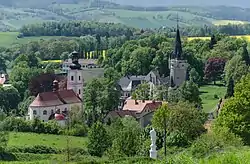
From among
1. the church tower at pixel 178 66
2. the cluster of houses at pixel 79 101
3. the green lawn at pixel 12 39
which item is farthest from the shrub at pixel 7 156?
the green lawn at pixel 12 39

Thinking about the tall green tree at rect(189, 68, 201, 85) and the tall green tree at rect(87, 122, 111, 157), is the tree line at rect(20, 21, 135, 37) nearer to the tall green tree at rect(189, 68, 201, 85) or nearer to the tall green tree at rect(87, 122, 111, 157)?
the tall green tree at rect(189, 68, 201, 85)

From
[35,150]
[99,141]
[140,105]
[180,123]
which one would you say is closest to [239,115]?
[180,123]

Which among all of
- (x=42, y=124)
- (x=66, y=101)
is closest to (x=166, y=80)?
(x=66, y=101)

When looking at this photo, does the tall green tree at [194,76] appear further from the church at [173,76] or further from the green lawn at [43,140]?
the green lawn at [43,140]

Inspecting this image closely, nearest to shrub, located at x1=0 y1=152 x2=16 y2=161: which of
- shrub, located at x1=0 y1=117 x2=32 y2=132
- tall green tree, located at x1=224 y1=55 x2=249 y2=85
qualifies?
shrub, located at x1=0 y1=117 x2=32 y2=132

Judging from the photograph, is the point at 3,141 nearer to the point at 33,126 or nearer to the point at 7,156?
the point at 7,156
